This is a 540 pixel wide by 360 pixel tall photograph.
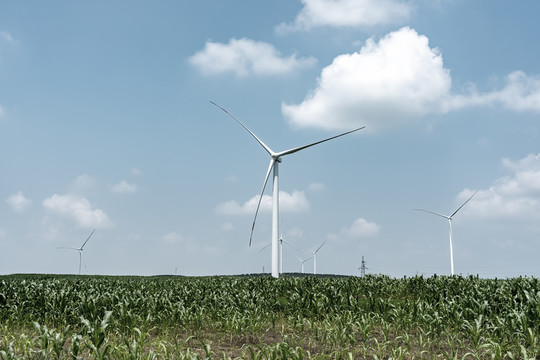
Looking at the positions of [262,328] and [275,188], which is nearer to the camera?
[262,328]

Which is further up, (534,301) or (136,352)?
(534,301)

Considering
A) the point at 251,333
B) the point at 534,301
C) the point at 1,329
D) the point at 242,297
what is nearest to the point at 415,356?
the point at 251,333

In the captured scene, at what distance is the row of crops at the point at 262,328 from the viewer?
29.1 feet

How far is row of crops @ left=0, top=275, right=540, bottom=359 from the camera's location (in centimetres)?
888

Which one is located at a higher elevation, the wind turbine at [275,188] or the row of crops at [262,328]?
the wind turbine at [275,188]

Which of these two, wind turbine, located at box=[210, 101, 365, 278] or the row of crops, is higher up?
wind turbine, located at box=[210, 101, 365, 278]

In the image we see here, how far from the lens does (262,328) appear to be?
40.6 feet

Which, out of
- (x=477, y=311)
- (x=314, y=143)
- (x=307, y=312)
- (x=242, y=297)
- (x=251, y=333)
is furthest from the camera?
(x=314, y=143)

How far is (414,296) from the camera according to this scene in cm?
2078

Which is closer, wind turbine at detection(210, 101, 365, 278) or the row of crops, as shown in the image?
the row of crops

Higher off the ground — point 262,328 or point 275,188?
point 275,188

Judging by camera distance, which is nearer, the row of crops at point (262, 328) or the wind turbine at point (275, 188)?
the row of crops at point (262, 328)

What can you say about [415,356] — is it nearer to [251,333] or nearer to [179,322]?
[251,333]

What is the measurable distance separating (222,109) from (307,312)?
26255 mm
